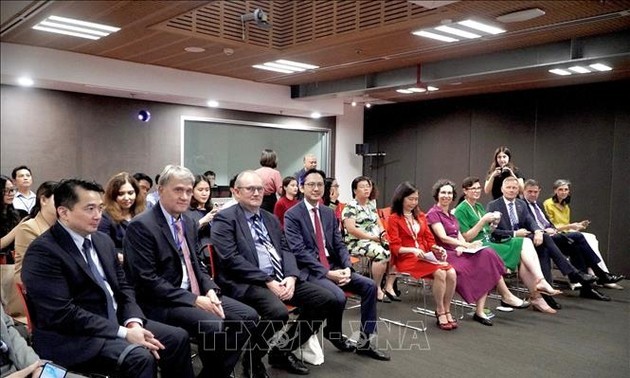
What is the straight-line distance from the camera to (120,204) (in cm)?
384

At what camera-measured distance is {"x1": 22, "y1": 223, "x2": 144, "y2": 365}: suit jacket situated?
226 centimetres

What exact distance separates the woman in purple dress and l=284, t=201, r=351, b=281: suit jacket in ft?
4.30

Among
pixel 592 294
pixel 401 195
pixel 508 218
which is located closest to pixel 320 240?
pixel 401 195

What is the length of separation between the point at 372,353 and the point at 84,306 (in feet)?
7.02

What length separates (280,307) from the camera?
3221 millimetres

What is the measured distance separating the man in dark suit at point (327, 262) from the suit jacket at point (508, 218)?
225cm

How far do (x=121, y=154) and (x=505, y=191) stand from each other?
16.4ft

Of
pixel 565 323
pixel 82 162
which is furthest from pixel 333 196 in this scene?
pixel 82 162

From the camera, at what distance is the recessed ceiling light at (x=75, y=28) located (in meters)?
4.46

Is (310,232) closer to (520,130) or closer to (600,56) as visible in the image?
(600,56)

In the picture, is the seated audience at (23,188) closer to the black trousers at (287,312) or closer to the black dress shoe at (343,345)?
the black trousers at (287,312)

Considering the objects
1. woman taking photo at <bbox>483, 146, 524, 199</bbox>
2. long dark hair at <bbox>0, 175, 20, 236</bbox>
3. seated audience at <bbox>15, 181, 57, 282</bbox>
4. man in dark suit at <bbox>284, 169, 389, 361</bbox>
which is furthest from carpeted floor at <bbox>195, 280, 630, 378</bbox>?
long dark hair at <bbox>0, 175, 20, 236</bbox>

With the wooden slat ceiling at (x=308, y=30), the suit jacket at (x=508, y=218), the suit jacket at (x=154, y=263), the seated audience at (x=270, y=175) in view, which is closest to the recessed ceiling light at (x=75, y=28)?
the wooden slat ceiling at (x=308, y=30)

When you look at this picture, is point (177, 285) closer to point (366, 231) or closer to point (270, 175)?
point (366, 231)
